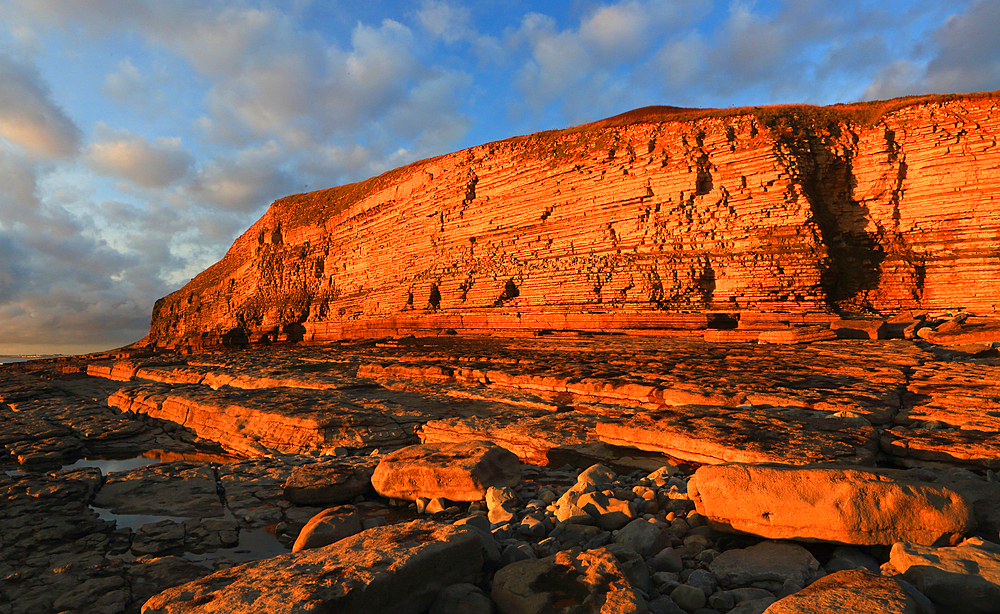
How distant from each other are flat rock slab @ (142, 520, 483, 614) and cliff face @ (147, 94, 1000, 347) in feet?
62.6

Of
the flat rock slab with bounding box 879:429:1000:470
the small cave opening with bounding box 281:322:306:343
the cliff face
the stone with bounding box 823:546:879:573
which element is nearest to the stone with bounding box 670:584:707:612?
the stone with bounding box 823:546:879:573

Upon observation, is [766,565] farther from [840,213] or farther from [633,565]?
[840,213]

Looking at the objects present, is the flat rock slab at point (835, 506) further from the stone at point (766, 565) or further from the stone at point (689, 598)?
the stone at point (689, 598)

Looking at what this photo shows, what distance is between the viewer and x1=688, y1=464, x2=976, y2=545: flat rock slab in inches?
112

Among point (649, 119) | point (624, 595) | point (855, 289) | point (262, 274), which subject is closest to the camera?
point (624, 595)

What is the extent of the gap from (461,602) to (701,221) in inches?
887

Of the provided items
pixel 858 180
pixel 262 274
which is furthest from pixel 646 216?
pixel 262 274

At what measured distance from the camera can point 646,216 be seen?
23531mm

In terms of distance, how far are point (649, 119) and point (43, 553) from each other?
2801 cm

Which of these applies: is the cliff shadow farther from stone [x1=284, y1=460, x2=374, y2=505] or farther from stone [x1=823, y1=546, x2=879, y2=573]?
stone [x1=284, y1=460, x2=374, y2=505]

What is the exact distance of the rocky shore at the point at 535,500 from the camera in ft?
7.99

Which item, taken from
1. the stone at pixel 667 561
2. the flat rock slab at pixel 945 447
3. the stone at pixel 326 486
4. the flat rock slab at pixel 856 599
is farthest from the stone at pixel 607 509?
the flat rock slab at pixel 945 447

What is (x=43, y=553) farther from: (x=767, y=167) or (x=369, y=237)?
(x=369, y=237)

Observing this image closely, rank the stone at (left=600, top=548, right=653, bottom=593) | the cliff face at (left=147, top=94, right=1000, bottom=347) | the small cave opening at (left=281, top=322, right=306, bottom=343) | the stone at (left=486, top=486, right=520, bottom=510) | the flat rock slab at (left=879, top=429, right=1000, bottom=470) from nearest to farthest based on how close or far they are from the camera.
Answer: the stone at (left=600, top=548, right=653, bottom=593) < the stone at (left=486, top=486, right=520, bottom=510) < the flat rock slab at (left=879, top=429, right=1000, bottom=470) < the cliff face at (left=147, top=94, right=1000, bottom=347) < the small cave opening at (left=281, top=322, right=306, bottom=343)
